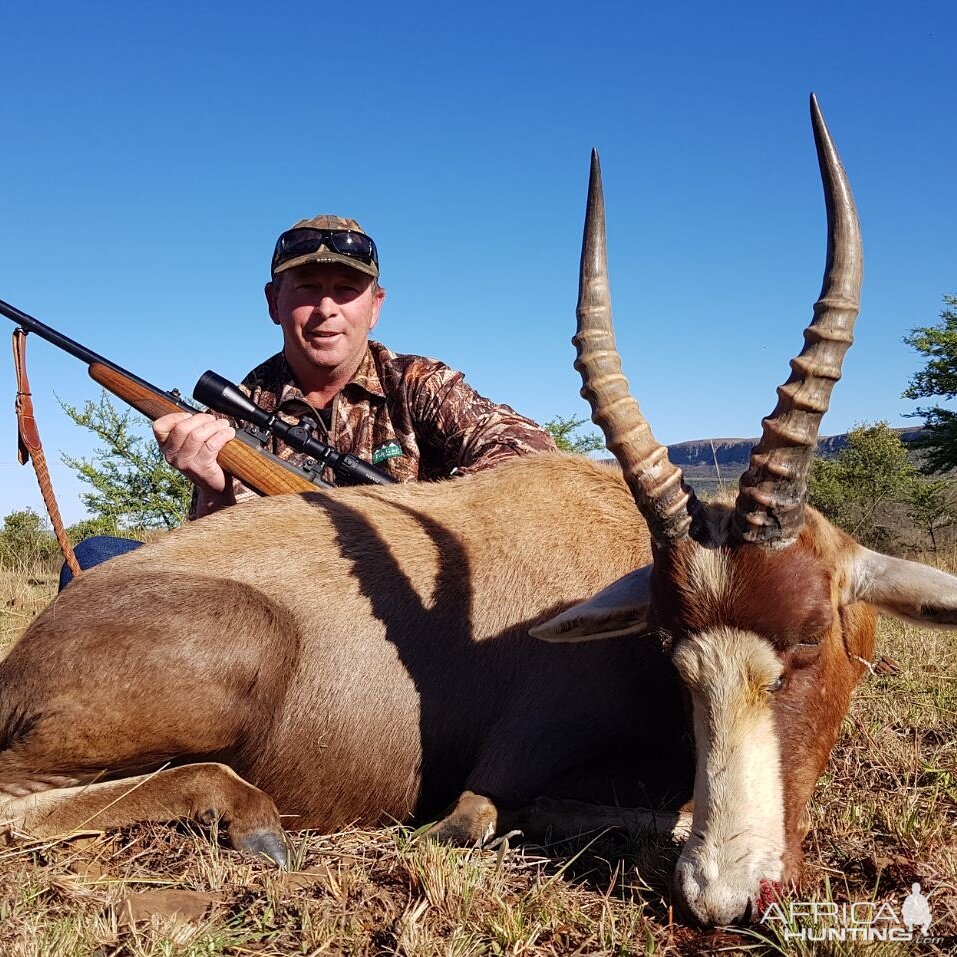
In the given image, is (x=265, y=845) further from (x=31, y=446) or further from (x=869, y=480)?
(x=869, y=480)

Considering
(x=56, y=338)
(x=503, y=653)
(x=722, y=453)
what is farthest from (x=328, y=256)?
(x=722, y=453)

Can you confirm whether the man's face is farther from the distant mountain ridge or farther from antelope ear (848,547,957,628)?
antelope ear (848,547,957,628)

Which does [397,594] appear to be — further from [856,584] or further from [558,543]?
[856,584]

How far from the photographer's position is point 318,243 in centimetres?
658

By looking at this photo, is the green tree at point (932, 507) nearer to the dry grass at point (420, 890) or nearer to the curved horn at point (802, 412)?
the dry grass at point (420, 890)

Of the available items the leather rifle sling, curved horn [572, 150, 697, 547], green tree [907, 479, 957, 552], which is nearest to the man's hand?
the leather rifle sling

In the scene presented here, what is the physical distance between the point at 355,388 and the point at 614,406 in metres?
3.97

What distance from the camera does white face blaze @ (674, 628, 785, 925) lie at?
278 cm

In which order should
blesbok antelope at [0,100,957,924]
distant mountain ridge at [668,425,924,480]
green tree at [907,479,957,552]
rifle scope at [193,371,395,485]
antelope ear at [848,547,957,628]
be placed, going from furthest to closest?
green tree at [907,479,957,552] → rifle scope at [193,371,395,485] → distant mountain ridge at [668,425,924,480] → antelope ear at [848,547,957,628] → blesbok antelope at [0,100,957,924]

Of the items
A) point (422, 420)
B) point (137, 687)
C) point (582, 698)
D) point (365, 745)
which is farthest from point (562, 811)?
point (422, 420)

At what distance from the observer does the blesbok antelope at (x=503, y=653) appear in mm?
3088

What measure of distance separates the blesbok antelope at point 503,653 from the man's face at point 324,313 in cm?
224

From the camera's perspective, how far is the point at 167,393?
676cm

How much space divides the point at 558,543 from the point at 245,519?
5.53ft
